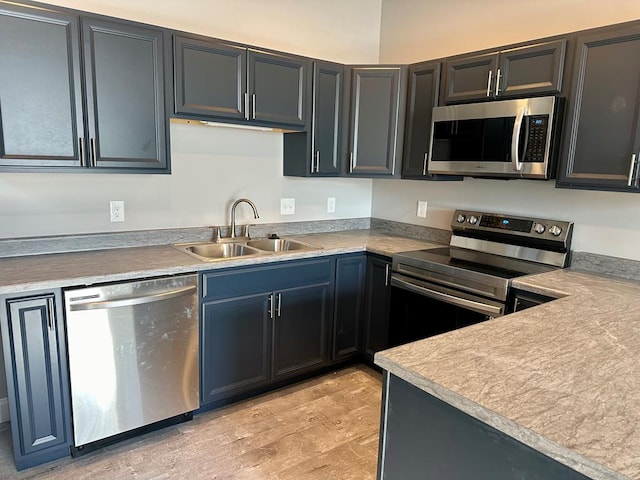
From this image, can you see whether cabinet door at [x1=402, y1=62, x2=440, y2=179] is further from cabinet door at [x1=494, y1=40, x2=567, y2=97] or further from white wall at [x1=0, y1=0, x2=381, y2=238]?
white wall at [x1=0, y1=0, x2=381, y2=238]

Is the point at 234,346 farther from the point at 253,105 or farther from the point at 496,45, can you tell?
the point at 496,45

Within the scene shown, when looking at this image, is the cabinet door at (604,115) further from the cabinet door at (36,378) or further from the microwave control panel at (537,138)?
the cabinet door at (36,378)

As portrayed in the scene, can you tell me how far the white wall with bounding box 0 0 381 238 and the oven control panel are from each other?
3.19ft

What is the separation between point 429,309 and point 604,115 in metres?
1.33

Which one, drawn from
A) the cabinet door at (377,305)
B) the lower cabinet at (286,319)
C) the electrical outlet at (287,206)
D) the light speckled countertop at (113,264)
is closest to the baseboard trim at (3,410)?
the light speckled countertop at (113,264)

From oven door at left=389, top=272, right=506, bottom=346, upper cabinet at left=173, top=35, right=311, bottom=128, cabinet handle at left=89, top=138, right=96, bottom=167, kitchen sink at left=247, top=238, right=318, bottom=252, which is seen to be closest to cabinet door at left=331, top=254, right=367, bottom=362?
oven door at left=389, top=272, right=506, bottom=346

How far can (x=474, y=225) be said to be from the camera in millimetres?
2949

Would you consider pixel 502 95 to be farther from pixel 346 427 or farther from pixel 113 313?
pixel 113 313

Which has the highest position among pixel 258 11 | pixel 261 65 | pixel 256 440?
pixel 258 11

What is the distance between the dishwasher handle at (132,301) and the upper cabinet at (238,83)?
0.97m

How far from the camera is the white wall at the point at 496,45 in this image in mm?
2346

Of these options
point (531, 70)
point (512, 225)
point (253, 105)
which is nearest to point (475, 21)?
point (531, 70)

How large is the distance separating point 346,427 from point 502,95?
204 centimetres

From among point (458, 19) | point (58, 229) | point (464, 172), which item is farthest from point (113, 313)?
point (458, 19)
